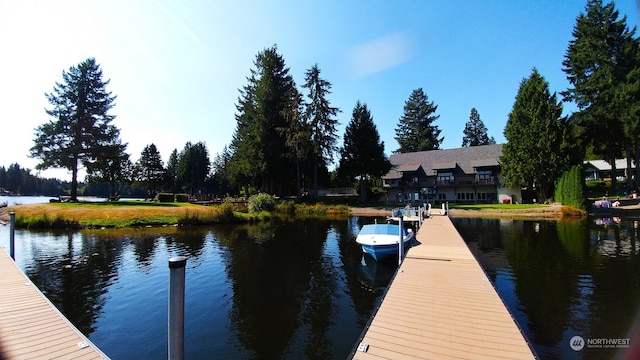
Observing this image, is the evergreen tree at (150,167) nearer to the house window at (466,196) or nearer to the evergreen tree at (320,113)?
the evergreen tree at (320,113)

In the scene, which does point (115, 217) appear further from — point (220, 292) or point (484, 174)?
point (484, 174)

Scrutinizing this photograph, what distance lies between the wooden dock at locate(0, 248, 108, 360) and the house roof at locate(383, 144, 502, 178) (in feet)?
200

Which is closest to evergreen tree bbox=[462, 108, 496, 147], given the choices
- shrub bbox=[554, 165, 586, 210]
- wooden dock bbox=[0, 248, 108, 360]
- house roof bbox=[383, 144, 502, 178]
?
house roof bbox=[383, 144, 502, 178]

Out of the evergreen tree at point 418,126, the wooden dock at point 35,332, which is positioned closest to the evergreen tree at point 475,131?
the evergreen tree at point 418,126

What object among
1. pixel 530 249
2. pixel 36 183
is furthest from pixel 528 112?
pixel 36 183

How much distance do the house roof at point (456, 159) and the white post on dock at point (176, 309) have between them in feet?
203

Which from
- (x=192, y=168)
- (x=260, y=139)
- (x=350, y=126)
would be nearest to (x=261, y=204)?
(x=260, y=139)

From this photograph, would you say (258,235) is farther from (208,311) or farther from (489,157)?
(489,157)

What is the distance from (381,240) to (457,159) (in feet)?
171

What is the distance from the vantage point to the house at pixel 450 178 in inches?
2199

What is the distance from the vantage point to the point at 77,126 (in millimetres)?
46281

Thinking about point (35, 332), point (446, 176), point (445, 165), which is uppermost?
point (445, 165)

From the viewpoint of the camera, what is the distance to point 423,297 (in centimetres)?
913

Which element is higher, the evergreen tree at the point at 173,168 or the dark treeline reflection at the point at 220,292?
the evergreen tree at the point at 173,168
